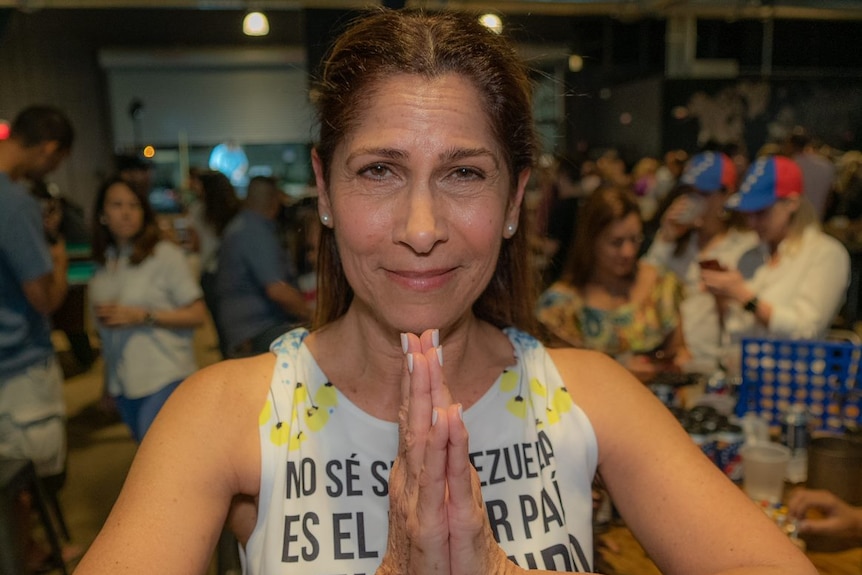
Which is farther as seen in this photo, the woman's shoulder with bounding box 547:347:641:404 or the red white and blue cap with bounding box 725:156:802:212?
the red white and blue cap with bounding box 725:156:802:212

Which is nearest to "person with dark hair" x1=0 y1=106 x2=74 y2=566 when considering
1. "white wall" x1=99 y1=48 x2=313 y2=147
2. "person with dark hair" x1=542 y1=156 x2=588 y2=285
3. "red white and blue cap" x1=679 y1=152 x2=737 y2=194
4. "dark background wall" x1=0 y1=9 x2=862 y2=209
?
"red white and blue cap" x1=679 y1=152 x2=737 y2=194

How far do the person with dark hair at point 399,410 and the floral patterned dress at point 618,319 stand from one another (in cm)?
178

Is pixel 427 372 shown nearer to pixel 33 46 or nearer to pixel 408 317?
pixel 408 317

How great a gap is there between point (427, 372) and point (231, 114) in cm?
1607

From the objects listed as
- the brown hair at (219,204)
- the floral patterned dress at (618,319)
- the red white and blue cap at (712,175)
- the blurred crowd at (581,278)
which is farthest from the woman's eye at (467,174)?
the brown hair at (219,204)

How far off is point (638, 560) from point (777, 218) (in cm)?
176

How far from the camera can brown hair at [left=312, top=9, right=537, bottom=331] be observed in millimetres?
1133

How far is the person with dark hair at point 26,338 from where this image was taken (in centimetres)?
279

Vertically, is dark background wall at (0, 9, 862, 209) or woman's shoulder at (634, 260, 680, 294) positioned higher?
dark background wall at (0, 9, 862, 209)

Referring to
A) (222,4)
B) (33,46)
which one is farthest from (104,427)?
(33,46)

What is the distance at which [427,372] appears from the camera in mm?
861

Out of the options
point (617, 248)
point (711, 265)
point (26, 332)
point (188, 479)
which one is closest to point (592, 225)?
point (617, 248)

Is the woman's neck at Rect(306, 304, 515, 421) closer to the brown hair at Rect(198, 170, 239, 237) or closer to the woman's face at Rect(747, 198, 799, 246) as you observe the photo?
the woman's face at Rect(747, 198, 799, 246)

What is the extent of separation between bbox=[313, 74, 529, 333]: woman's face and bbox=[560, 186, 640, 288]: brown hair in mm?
2172
